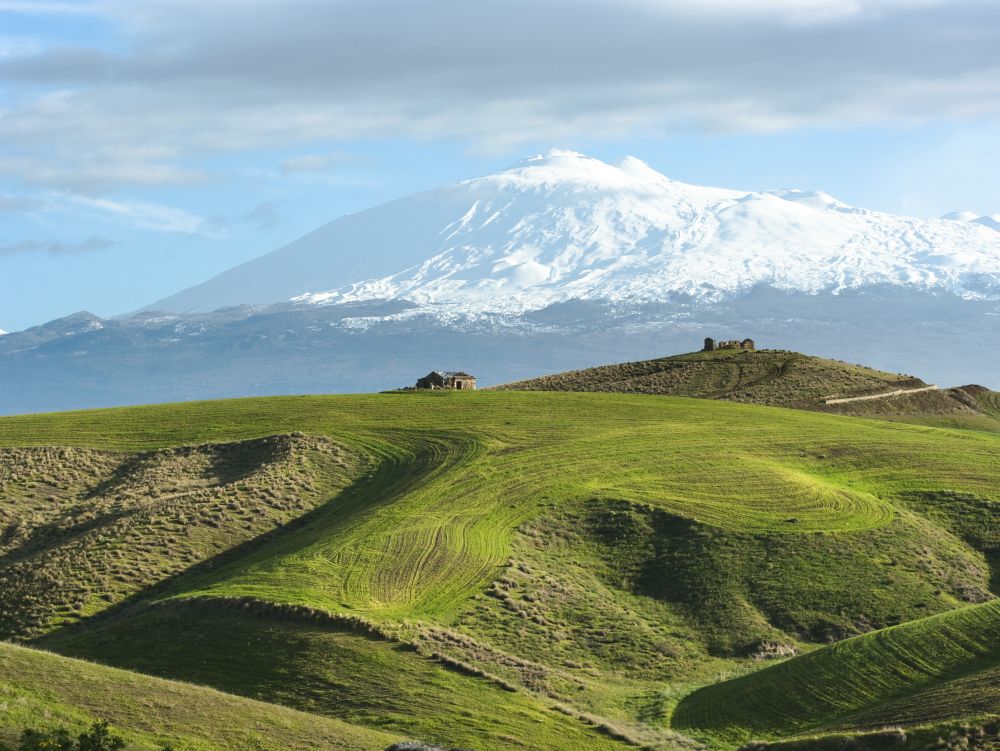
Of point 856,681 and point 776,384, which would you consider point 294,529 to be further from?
point 776,384

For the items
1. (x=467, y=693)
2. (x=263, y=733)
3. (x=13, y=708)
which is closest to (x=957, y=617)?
(x=467, y=693)

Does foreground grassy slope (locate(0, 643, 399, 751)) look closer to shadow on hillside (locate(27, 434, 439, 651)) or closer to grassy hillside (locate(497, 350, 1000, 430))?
shadow on hillside (locate(27, 434, 439, 651))

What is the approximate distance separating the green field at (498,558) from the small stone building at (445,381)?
2352cm

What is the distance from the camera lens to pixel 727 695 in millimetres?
48781

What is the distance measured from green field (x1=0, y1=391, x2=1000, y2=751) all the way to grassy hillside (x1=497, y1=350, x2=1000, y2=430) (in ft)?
78.6

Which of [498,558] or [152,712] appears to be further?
[498,558]

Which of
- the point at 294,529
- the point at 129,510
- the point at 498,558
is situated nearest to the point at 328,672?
the point at 498,558

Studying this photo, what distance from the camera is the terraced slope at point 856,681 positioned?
146ft

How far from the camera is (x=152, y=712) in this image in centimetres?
3909

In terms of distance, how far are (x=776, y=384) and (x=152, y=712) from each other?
90.9 meters

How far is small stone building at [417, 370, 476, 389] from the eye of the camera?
118500 millimetres

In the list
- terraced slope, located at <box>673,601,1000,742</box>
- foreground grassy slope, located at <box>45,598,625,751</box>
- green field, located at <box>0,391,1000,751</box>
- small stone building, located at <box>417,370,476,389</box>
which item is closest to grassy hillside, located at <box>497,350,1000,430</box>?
small stone building, located at <box>417,370,476,389</box>

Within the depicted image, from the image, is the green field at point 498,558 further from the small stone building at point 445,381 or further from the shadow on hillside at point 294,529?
the small stone building at point 445,381

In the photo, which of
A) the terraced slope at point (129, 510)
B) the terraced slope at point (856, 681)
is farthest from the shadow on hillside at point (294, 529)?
the terraced slope at point (856, 681)
